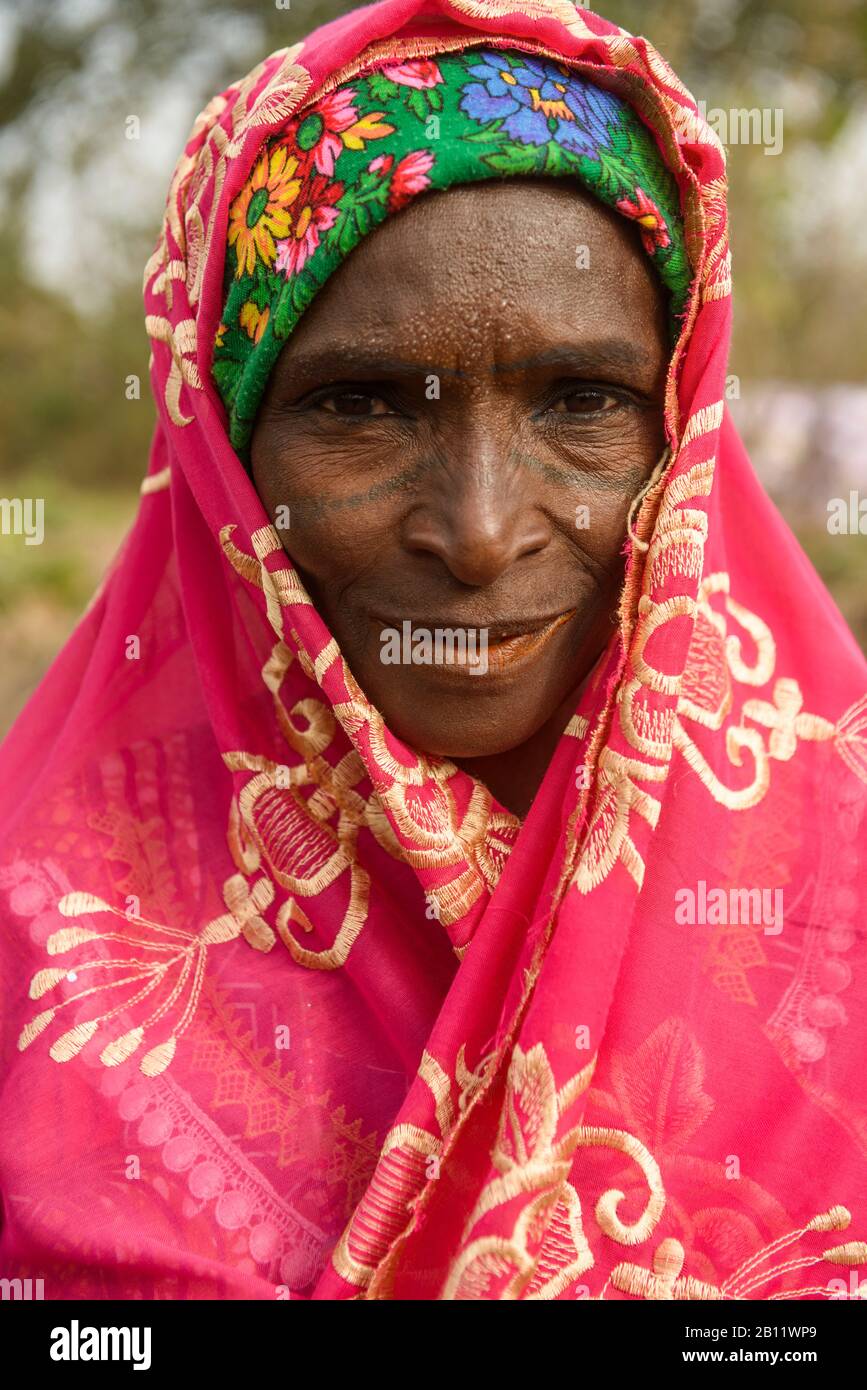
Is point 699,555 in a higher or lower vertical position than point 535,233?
lower

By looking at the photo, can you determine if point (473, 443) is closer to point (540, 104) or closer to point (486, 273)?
point (486, 273)

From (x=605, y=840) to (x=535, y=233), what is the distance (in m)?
0.75

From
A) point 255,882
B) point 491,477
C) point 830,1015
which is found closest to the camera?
point 491,477

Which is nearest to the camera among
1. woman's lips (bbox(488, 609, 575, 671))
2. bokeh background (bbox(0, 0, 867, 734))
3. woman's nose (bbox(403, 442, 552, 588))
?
woman's nose (bbox(403, 442, 552, 588))

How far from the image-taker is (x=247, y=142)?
Result: 5.18ft

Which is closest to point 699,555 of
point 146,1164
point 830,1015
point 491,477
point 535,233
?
point 491,477

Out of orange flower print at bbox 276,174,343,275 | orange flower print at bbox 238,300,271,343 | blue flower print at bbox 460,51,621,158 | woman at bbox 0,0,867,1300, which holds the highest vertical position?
blue flower print at bbox 460,51,621,158

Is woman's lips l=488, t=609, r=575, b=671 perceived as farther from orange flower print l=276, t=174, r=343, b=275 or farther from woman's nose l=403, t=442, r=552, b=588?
orange flower print l=276, t=174, r=343, b=275

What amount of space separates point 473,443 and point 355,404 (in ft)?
0.61

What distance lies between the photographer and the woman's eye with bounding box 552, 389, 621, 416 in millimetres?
1521

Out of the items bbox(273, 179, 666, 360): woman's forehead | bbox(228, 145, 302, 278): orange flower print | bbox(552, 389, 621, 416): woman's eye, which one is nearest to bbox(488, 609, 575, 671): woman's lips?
bbox(552, 389, 621, 416): woman's eye

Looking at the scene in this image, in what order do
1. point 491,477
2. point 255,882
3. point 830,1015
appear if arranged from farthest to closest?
1. point 255,882
2. point 830,1015
3. point 491,477

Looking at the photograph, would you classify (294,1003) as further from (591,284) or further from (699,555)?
(591,284)

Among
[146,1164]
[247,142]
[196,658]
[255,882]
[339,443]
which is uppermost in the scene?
[247,142]
